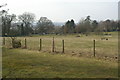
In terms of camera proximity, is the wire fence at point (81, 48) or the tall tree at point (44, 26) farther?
the tall tree at point (44, 26)

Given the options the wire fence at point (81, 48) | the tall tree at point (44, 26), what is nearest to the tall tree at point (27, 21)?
the tall tree at point (44, 26)

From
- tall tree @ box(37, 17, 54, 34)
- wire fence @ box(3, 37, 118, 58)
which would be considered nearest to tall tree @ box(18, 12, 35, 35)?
tall tree @ box(37, 17, 54, 34)

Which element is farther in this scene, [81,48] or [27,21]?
[27,21]

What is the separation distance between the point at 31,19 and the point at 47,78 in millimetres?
72242

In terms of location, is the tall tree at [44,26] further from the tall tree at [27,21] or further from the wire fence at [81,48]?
the wire fence at [81,48]

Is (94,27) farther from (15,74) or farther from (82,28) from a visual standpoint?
(15,74)

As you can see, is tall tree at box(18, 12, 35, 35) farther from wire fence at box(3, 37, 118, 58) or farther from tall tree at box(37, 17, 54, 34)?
wire fence at box(3, 37, 118, 58)

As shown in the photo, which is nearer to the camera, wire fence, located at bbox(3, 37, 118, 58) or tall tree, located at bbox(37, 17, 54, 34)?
wire fence, located at bbox(3, 37, 118, 58)

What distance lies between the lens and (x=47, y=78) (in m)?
7.41

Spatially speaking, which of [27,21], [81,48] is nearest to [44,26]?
[27,21]

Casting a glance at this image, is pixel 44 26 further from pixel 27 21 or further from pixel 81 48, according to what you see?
pixel 81 48

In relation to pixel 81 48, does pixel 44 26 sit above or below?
above

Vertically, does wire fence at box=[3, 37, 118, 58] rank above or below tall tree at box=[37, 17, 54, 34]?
below

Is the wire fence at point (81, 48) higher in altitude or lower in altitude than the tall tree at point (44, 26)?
lower
